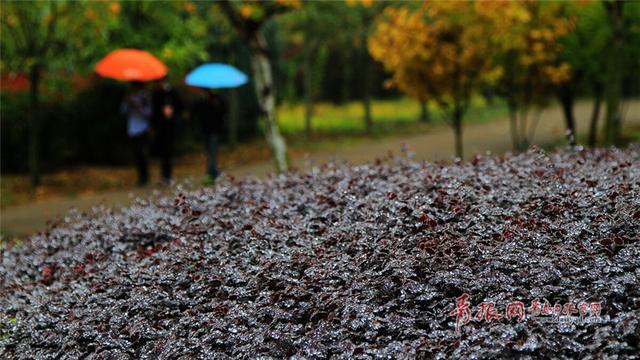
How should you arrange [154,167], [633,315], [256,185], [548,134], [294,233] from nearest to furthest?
[633,315]
[294,233]
[256,185]
[154,167]
[548,134]

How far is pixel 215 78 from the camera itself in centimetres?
1423

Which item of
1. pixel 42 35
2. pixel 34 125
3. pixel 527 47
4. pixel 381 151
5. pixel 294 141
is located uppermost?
pixel 42 35

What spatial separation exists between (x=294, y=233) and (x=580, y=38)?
15.4 meters

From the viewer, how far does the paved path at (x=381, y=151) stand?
39.7ft

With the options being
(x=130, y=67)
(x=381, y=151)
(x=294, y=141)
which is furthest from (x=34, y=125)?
(x=294, y=141)

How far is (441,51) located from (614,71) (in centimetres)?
577

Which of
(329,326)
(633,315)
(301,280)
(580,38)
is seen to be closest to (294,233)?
(301,280)

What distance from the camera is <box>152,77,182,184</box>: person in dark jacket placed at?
14875 mm

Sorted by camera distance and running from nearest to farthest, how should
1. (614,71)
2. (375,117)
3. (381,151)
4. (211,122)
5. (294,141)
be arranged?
(614,71)
(211,122)
(381,151)
(294,141)
(375,117)

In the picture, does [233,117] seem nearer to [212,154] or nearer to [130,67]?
[212,154]

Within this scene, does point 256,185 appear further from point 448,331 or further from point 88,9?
point 88,9

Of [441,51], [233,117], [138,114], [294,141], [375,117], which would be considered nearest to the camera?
[138,114]

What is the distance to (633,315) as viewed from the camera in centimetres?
368

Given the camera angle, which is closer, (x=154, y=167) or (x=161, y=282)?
(x=161, y=282)
